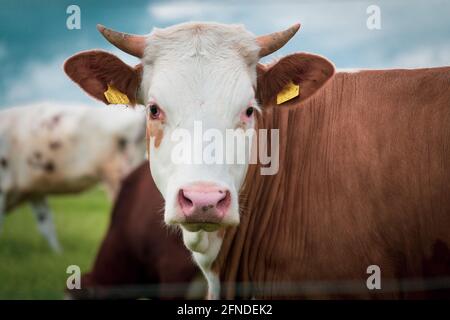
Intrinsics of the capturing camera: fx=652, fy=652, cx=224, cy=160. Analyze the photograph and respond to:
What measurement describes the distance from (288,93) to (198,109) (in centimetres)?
60

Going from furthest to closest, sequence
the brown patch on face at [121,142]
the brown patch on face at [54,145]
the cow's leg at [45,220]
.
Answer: the brown patch on face at [121,142], the brown patch on face at [54,145], the cow's leg at [45,220]

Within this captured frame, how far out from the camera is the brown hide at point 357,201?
10.8 ft

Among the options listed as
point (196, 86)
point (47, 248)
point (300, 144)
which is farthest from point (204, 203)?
point (47, 248)

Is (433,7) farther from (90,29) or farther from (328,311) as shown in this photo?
A: (90,29)

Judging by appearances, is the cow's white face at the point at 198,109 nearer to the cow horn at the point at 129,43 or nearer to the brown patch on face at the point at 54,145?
the cow horn at the point at 129,43

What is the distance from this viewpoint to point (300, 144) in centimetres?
348

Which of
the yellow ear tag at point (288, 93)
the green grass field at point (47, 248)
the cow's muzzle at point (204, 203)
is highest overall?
the yellow ear tag at point (288, 93)

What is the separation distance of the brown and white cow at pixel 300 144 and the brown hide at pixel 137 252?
5.16ft

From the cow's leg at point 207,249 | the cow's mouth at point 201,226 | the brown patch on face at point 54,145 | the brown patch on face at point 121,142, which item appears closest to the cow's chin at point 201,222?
the cow's mouth at point 201,226

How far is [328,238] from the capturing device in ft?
10.8

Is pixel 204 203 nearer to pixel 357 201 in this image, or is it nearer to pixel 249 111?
pixel 249 111

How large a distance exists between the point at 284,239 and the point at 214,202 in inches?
29.6

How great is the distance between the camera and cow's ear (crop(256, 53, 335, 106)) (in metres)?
3.31

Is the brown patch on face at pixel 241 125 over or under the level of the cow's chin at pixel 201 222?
over
